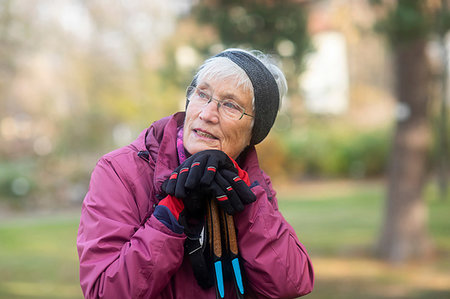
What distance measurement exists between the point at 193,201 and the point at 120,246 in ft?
0.87

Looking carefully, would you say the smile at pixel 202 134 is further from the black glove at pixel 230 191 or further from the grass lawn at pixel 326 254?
the grass lawn at pixel 326 254

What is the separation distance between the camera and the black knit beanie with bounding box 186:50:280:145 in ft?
6.45

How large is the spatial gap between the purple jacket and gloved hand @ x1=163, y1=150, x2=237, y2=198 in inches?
3.0

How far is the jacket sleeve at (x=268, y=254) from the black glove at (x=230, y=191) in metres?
0.07

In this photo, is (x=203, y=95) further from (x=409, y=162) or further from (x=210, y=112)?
(x=409, y=162)

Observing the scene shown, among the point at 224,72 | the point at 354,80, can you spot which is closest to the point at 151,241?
the point at 224,72

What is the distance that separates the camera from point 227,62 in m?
1.97

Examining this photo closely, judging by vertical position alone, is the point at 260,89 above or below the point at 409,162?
above

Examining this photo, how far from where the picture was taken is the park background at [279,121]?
246 inches

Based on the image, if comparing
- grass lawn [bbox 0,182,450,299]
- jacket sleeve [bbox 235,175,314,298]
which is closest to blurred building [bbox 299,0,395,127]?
grass lawn [bbox 0,182,450,299]

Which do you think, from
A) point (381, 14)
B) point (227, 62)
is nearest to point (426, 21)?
point (381, 14)

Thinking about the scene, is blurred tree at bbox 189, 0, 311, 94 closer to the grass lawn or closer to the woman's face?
the grass lawn

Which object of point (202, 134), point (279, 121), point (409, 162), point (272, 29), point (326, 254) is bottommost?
point (326, 254)

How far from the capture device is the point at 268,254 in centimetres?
179
